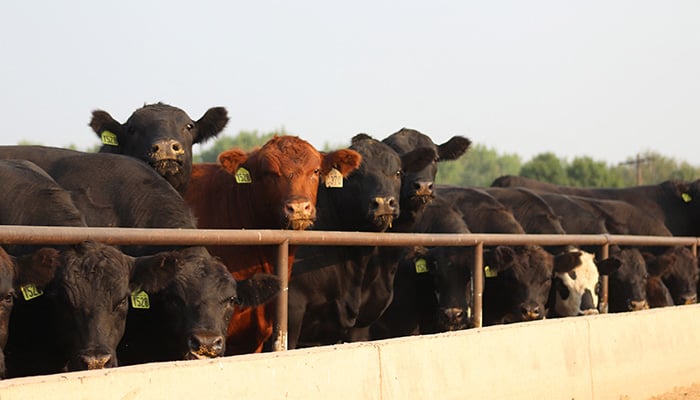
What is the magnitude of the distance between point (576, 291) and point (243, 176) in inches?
169

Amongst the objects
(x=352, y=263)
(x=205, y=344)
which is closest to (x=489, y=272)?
(x=352, y=263)

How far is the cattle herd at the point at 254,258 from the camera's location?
6457 millimetres

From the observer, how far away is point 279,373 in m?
5.55

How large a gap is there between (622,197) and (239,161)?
30.5 feet

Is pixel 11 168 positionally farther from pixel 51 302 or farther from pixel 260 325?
pixel 260 325

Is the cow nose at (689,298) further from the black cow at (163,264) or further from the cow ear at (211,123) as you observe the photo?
the black cow at (163,264)

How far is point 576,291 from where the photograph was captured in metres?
11.7

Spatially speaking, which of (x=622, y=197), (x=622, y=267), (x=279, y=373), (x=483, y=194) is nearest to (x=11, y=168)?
(x=279, y=373)

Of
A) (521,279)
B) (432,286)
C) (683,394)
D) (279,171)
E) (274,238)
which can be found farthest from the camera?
(432,286)

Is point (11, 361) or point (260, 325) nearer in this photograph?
point (11, 361)

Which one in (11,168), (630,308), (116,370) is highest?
(11,168)

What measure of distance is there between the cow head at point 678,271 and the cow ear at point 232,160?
6219mm

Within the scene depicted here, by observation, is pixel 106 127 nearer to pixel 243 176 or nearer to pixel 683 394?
pixel 243 176

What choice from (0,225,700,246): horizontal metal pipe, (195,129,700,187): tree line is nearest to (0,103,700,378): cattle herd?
(0,225,700,246): horizontal metal pipe
